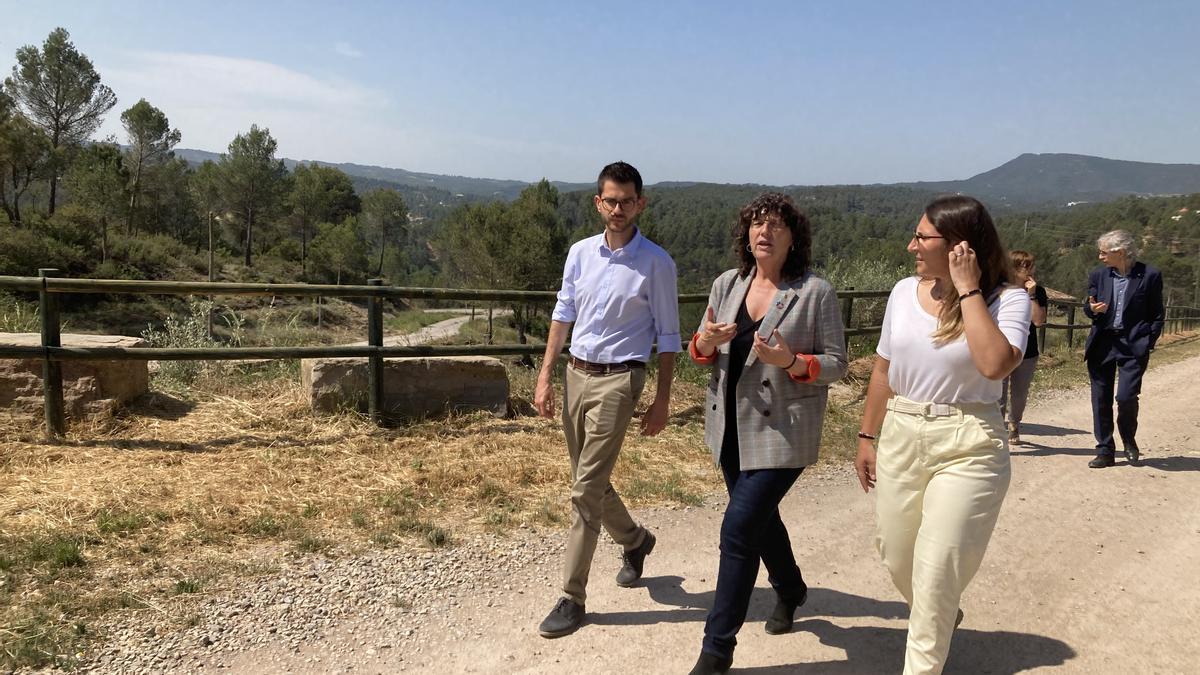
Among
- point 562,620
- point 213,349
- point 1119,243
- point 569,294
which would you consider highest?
point 1119,243

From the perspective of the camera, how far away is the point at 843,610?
3348 mm

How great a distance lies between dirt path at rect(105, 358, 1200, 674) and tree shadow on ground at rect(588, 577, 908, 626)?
0.03 ft

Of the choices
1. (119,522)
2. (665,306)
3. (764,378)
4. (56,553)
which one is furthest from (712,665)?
(119,522)

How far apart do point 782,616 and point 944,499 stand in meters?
1.09

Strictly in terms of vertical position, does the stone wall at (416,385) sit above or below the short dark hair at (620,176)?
below

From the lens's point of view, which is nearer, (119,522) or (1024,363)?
(119,522)

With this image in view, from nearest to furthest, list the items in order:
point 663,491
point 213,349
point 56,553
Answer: point 56,553, point 663,491, point 213,349

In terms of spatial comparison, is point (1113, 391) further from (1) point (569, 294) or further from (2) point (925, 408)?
(1) point (569, 294)

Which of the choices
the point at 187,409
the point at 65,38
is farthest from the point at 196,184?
the point at 187,409

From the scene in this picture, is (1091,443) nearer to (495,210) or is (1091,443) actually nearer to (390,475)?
(390,475)

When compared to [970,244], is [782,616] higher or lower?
lower

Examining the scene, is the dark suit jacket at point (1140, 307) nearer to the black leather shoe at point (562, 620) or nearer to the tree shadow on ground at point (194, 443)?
the black leather shoe at point (562, 620)

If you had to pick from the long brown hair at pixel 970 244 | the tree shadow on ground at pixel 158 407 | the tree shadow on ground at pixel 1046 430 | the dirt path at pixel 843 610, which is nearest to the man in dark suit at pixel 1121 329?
the tree shadow on ground at pixel 1046 430

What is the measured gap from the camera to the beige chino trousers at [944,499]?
2.29m
